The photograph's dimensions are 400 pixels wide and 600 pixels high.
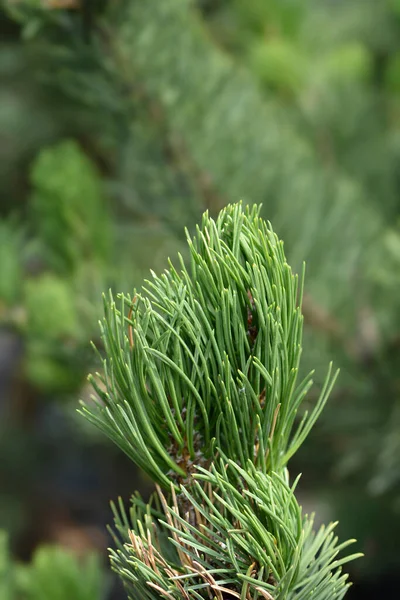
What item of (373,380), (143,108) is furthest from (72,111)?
(373,380)

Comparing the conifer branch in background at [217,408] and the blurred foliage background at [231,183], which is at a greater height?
the blurred foliage background at [231,183]

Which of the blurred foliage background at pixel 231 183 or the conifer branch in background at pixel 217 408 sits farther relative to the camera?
the blurred foliage background at pixel 231 183

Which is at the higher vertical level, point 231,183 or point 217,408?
point 231,183

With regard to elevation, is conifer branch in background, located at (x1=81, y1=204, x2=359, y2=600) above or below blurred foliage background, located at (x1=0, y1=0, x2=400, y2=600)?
below

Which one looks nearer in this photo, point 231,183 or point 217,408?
point 217,408
